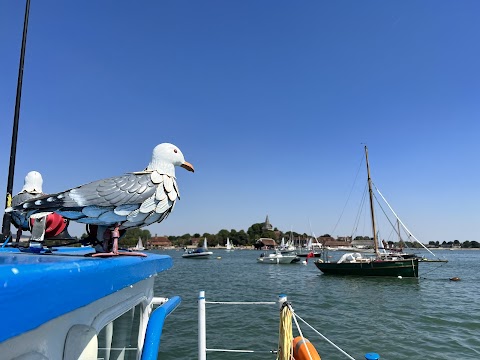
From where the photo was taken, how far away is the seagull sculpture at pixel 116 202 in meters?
2.22

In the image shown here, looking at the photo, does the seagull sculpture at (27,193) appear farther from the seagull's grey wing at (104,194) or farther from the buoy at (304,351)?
the buoy at (304,351)

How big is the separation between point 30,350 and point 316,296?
62.3 ft

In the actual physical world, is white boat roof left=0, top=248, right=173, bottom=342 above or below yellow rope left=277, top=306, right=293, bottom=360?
above

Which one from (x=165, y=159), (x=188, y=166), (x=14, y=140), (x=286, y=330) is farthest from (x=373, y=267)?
(x=165, y=159)

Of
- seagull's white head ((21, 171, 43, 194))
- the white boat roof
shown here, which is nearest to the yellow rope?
the white boat roof

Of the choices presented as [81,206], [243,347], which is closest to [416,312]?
[243,347]

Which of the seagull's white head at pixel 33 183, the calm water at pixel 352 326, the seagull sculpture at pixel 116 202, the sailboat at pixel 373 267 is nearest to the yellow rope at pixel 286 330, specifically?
the seagull sculpture at pixel 116 202

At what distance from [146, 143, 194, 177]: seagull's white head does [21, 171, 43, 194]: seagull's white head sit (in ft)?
6.71

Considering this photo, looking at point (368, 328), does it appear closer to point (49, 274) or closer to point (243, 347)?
point (243, 347)

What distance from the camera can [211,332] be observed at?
32.6 feet

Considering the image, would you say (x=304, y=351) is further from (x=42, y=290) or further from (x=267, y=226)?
(x=267, y=226)

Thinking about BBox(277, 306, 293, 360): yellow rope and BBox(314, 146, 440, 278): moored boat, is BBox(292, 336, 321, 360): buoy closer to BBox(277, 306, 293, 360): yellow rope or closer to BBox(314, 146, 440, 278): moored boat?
BBox(277, 306, 293, 360): yellow rope

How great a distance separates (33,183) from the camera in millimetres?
4035

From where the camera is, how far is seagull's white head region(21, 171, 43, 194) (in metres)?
4.00
